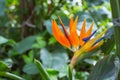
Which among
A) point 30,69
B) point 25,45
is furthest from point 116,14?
point 25,45

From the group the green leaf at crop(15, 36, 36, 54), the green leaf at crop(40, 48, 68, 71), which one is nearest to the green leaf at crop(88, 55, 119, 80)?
the green leaf at crop(40, 48, 68, 71)

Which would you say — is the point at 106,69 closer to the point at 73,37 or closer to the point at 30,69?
the point at 73,37

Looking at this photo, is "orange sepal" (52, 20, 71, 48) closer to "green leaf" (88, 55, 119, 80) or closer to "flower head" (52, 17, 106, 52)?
"flower head" (52, 17, 106, 52)

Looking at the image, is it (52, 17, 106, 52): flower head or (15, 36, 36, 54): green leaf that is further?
(15, 36, 36, 54): green leaf

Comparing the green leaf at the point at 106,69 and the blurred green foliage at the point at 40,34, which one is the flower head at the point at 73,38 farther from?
the blurred green foliage at the point at 40,34

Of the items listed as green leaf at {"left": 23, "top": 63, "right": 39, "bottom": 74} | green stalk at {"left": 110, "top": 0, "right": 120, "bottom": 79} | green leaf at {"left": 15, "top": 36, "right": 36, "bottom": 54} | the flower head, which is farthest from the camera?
green leaf at {"left": 15, "top": 36, "right": 36, "bottom": 54}

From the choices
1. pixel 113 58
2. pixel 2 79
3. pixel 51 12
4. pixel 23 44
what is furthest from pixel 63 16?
pixel 113 58

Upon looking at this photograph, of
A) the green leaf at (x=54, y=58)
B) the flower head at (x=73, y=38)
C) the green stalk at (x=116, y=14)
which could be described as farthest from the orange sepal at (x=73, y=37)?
the green leaf at (x=54, y=58)
